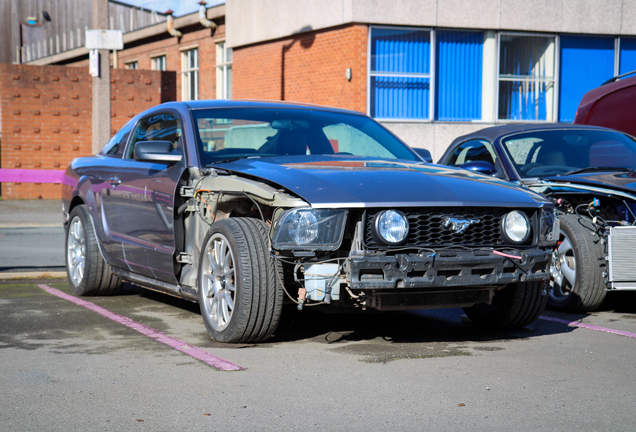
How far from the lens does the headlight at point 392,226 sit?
452 cm

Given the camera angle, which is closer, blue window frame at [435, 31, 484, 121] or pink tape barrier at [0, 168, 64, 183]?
pink tape barrier at [0, 168, 64, 183]

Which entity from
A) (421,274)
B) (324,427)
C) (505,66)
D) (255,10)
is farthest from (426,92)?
(324,427)

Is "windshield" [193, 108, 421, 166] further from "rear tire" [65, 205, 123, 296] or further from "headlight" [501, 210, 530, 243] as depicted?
"rear tire" [65, 205, 123, 296]

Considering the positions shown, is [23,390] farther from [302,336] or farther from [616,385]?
[616,385]

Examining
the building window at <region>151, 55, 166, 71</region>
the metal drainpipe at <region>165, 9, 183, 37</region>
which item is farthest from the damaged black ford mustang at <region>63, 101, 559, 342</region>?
the building window at <region>151, 55, 166, 71</region>

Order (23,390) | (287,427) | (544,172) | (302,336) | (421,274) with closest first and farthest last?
1. (287,427)
2. (23,390)
3. (421,274)
4. (302,336)
5. (544,172)

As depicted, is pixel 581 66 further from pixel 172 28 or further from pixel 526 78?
pixel 172 28

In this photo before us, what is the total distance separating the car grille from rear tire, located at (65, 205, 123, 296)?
3.31 m

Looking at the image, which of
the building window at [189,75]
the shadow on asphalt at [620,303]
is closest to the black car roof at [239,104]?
the shadow on asphalt at [620,303]

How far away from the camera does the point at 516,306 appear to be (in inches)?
215

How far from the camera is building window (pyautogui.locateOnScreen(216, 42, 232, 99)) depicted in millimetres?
23688

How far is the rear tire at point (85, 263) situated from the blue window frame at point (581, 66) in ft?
48.0

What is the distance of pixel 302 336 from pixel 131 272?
5.67ft

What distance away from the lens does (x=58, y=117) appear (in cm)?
2130
